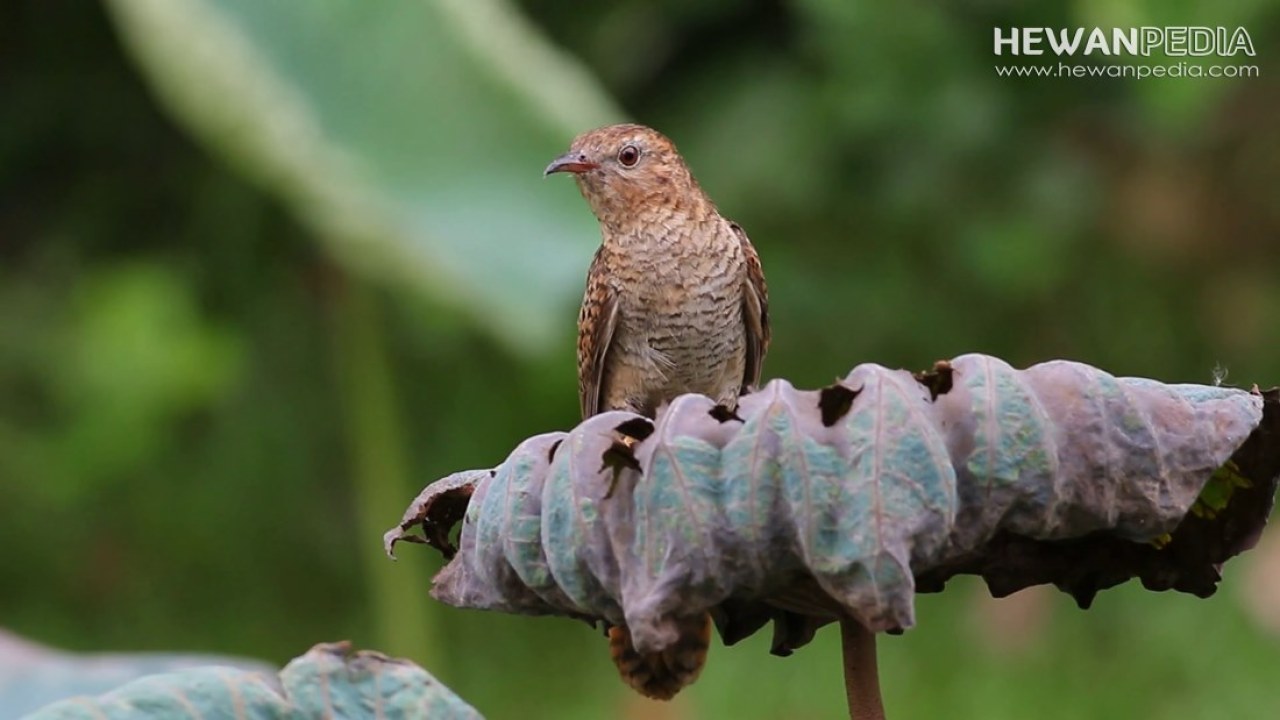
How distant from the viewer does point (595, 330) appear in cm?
318

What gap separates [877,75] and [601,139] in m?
1.64

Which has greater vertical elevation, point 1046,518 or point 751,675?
point 1046,518

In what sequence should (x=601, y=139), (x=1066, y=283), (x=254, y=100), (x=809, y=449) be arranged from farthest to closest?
1. (x=1066, y=283)
2. (x=254, y=100)
3. (x=601, y=139)
4. (x=809, y=449)

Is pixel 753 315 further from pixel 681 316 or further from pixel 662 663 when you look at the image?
pixel 662 663

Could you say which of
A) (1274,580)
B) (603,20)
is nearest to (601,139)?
(603,20)

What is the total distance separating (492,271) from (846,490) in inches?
102

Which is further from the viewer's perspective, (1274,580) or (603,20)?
(603,20)

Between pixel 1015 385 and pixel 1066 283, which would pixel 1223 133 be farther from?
pixel 1015 385

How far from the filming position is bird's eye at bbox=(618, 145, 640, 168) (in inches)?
127

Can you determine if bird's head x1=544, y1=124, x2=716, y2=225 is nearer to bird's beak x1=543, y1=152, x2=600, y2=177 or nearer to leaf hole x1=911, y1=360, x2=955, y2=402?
bird's beak x1=543, y1=152, x2=600, y2=177

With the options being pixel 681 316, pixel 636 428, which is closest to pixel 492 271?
pixel 681 316

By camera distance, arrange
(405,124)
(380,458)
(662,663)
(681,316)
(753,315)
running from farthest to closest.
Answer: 1. (380,458)
2. (405,124)
3. (753,315)
4. (681,316)
5. (662,663)

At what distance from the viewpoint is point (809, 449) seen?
1.31 meters

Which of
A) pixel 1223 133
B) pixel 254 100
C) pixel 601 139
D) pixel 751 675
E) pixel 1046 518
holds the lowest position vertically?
pixel 751 675
